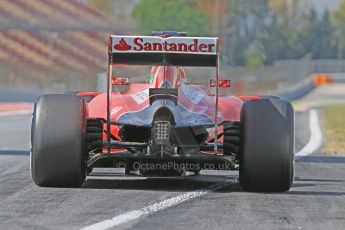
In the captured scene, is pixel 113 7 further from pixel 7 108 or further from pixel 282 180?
pixel 282 180

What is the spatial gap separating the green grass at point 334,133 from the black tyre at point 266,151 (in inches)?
394

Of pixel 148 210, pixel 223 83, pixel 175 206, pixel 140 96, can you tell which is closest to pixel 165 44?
pixel 140 96

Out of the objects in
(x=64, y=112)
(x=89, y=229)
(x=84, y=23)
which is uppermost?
(x=84, y=23)

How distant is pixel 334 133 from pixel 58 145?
19.2m

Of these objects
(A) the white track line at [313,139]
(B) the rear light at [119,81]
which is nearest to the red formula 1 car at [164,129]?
(B) the rear light at [119,81]

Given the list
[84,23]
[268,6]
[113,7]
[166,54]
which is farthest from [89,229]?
[268,6]

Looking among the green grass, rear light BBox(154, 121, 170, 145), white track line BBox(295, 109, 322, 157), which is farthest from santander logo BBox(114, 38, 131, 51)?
the green grass

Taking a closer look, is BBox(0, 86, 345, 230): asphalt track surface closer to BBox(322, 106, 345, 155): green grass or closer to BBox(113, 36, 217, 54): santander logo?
BBox(113, 36, 217, 54): santander logo

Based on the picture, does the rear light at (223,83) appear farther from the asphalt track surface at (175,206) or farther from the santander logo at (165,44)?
the asphalt track surface at (175,206)

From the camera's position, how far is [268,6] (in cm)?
16538

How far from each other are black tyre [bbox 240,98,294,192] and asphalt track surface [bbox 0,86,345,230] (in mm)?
214

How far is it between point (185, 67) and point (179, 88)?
26 centimetres

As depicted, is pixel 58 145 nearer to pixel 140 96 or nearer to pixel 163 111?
pixel 163 111

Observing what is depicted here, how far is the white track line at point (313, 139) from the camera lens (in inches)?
945
